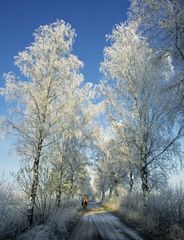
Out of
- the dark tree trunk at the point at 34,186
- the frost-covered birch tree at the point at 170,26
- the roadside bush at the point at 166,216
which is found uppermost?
the frost-covered birch tree at the point at 170,26

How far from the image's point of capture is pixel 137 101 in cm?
1705

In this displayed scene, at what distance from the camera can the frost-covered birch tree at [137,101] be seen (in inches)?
635

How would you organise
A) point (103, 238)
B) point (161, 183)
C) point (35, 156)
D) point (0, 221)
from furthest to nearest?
point (161, 183) < point (35, 156) < point (103, 238) < point (0, 221)

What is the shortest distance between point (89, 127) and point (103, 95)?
9282 millimetres

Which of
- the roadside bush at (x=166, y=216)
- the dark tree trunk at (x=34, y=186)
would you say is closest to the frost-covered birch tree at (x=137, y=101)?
the roadside bush at (x=166, y=216)

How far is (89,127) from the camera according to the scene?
2747cm

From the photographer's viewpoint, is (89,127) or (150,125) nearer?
(150,125)

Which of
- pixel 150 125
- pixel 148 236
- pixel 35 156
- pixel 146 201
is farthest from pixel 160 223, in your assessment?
pixel 35 156

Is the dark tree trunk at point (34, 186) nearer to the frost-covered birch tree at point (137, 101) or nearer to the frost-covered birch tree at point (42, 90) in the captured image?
the frost-covered birch tree at point (42, 90)

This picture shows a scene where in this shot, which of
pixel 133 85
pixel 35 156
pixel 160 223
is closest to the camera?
pixel 160 223

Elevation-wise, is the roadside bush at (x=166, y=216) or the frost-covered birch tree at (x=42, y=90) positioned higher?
the frost-covered birch tree at (x=42, y=90)

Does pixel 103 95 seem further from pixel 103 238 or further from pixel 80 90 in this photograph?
pixel 103 238

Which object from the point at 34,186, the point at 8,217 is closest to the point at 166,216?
the point at 34,186

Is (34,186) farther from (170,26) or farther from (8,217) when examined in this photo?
(170,26)
